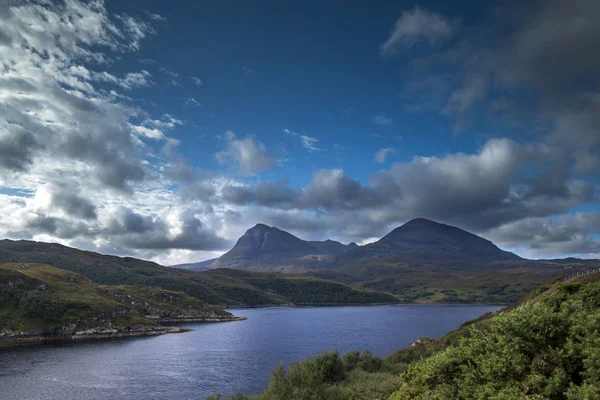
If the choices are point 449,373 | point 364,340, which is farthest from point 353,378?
point 364,340

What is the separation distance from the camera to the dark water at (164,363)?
3733 inches

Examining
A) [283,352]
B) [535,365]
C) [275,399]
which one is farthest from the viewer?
[283,352]

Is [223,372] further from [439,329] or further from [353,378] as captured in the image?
[439,329]

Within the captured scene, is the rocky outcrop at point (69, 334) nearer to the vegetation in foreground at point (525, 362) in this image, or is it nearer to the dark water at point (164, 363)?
the dark water at point (164, 363)

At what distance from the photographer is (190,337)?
187375mm

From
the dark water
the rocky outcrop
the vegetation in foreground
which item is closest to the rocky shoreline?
the rocky outcrop

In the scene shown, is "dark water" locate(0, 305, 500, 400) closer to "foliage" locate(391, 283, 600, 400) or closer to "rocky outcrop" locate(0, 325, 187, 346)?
"rocky outcrop" locate(0, 325, 187, 346)

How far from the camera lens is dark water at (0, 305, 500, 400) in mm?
94812

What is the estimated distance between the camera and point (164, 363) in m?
128

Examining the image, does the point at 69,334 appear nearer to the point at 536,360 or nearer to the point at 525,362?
the point at 525,362

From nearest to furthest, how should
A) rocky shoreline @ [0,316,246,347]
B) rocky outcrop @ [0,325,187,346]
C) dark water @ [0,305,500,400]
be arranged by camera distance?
dark water @ [0,305,500,400] < rocky shoreline @ [0,316,246,347] < rocky outcrop @ [0,325,187,346]

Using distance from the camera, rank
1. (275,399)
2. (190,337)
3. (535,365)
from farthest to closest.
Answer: (190,337), (275,399), (535,365)

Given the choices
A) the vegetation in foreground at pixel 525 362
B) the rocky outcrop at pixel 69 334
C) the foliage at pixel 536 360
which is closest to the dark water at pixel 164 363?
the rocky outcrop at pixel 69 334

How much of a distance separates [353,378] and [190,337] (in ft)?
484
